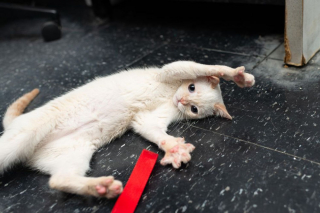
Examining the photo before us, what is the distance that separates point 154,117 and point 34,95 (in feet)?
3.21

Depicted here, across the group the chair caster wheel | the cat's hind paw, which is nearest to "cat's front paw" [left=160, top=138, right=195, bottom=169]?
the cat's hind paw

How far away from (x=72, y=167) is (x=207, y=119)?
77cm

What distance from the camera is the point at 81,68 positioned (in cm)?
261

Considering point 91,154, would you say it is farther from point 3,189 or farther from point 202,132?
point 202,132

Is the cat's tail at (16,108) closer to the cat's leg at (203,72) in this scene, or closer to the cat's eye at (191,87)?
the cat's leg at (203,72)

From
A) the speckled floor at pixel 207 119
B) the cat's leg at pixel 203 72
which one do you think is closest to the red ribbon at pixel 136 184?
the speckled floor at pixel 207 119

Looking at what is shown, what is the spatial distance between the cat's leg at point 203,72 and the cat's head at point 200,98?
0.05m

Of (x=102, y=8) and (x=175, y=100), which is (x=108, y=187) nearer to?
(x=175, y=100)

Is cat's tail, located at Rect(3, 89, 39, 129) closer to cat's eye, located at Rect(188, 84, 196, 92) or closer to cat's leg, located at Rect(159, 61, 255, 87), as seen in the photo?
cat's leg, located at Rect(159, 61, 255, 87)

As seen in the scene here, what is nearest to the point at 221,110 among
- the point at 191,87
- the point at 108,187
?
the point at 191,87

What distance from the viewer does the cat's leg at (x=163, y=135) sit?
1.39 m

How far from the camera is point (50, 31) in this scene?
3.24 m

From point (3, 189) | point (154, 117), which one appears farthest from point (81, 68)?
point (3, 189)

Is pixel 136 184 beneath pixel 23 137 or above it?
beneath
